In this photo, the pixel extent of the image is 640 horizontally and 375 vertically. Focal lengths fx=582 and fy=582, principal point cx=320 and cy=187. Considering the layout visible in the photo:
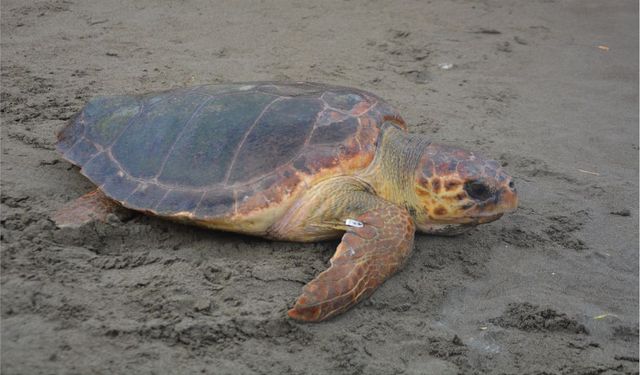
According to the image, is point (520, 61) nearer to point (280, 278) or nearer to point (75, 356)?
point (280, 278)

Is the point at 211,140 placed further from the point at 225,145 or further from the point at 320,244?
the point at 320,244

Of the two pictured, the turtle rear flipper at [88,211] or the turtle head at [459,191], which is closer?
the turtle rear flipper at [88,211]

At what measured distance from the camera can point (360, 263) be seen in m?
2.14

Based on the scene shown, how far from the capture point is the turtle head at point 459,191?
245 centimetres

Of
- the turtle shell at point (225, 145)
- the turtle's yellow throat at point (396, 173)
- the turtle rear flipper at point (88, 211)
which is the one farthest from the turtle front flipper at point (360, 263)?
the turtle rear flipper at point (88, 211)

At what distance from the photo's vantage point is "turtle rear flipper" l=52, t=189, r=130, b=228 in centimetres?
231

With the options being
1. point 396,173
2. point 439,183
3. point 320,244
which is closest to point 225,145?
point 320,244

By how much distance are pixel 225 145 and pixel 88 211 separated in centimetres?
63

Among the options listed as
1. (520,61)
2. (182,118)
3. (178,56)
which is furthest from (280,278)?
(520,61)

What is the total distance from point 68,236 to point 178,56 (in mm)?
2485

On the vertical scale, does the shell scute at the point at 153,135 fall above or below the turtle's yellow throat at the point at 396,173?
above

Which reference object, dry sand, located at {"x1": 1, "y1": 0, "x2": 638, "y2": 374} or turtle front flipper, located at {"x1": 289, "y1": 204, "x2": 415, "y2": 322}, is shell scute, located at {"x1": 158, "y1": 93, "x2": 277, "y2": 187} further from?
turtle front flipper, located at {"x1": 289, "y1": 204, "x2": 415, "y2": 322}

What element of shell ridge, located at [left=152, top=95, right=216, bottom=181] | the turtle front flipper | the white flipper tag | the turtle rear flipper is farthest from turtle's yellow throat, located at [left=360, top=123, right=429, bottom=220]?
the turtle rear flipper

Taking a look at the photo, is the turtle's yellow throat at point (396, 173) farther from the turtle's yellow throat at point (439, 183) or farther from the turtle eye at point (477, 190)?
the turtle eye at point (477, 190)
